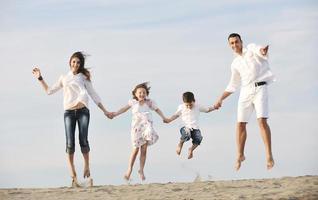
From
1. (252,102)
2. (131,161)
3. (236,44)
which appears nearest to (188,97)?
(131,161)

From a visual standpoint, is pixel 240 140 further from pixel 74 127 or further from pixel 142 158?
pixel 74 127

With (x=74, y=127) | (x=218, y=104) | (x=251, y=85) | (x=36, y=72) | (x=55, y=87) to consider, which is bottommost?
(x=74, y=127)

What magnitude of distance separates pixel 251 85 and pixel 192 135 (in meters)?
3.19

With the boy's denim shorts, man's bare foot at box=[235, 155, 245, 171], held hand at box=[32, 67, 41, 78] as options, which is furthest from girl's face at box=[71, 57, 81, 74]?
man's bare foot at box=[235, 155, 245, 171]

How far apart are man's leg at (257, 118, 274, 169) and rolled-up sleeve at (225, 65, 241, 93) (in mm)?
1038

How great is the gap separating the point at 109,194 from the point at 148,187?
33.1 inches

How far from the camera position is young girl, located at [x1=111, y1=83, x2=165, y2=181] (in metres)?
12.9

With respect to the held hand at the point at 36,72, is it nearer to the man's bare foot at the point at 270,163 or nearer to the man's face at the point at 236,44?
the man's face at the point at 236,44

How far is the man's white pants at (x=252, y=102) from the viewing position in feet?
36.8

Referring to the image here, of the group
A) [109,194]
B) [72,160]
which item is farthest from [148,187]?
[72,160]

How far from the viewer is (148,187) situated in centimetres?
1107

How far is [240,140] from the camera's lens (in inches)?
467

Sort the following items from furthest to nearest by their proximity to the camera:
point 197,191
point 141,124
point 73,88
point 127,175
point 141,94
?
point 141,124 < point 141,94 < point 127,175 < point 73,88 < point 197,191

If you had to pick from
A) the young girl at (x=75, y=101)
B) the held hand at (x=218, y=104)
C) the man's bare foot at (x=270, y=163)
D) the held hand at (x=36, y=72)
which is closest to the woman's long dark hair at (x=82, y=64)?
the young girl at (x=75, y=101)
